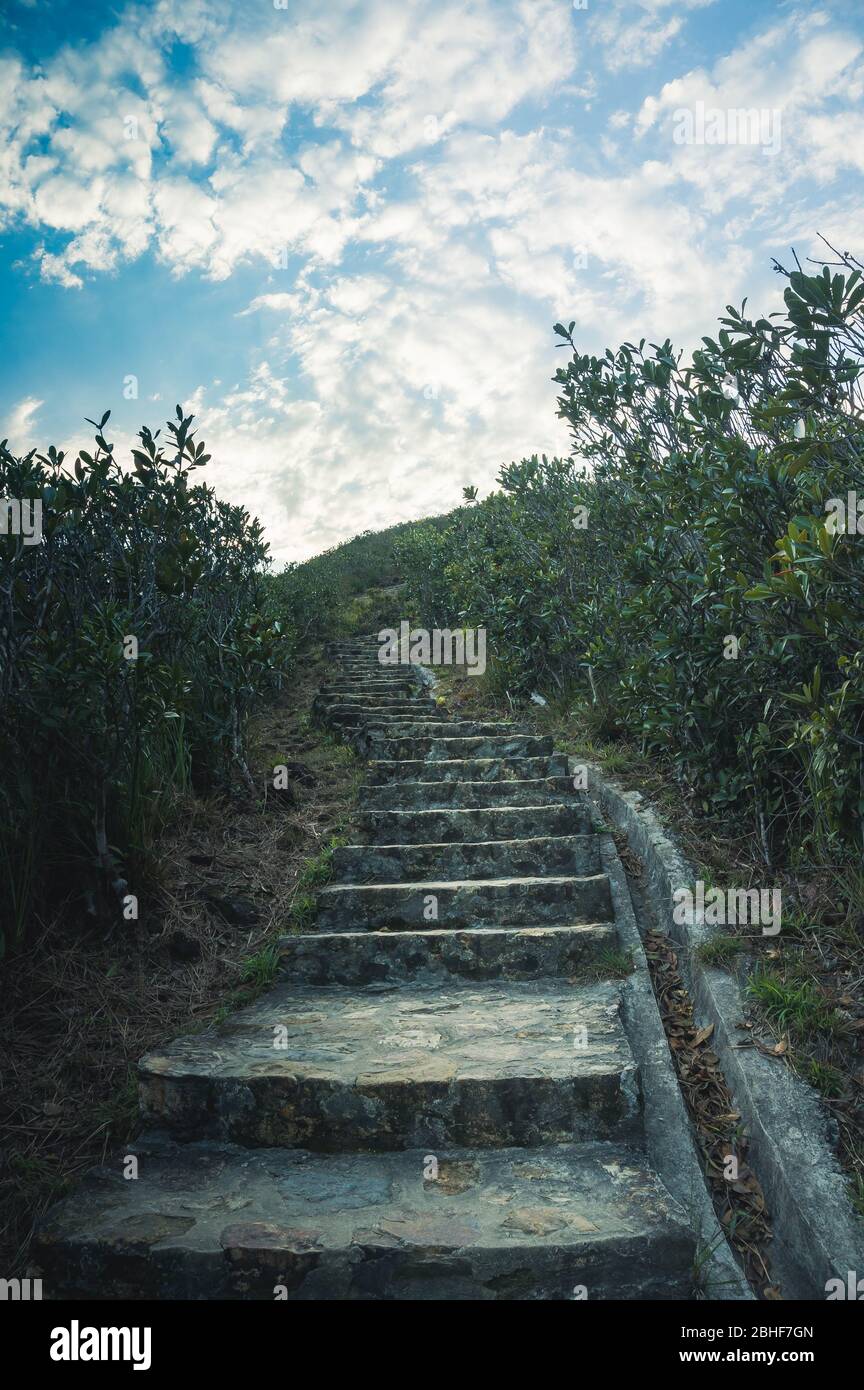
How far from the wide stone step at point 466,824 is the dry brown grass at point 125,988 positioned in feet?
1.28

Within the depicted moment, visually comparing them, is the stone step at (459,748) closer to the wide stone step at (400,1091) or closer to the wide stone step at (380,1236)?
the wide stone step at (400,1091)

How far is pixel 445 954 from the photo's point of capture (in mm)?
3637

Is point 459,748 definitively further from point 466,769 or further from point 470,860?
point 470,860

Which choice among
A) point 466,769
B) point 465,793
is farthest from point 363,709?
point 465,793

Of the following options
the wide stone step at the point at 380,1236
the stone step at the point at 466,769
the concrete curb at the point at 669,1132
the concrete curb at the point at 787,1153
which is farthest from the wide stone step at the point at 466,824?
the wide stone step at the point at 380,1236

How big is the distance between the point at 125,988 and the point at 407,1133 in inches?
57.6

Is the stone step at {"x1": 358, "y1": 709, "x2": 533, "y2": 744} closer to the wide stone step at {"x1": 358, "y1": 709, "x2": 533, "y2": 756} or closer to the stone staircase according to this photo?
the wide stone step at {"x1": 358, "y1": 709, "x2": 533, "y2": 756}

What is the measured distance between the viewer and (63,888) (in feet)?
11.8

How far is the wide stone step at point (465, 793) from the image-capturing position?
17.7 feet

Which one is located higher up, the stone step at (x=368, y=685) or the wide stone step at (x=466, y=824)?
the stone step at (x=368, y=685)

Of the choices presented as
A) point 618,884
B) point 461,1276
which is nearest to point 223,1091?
point 461,1276

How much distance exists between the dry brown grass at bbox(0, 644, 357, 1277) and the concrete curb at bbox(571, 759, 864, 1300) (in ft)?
6.55
